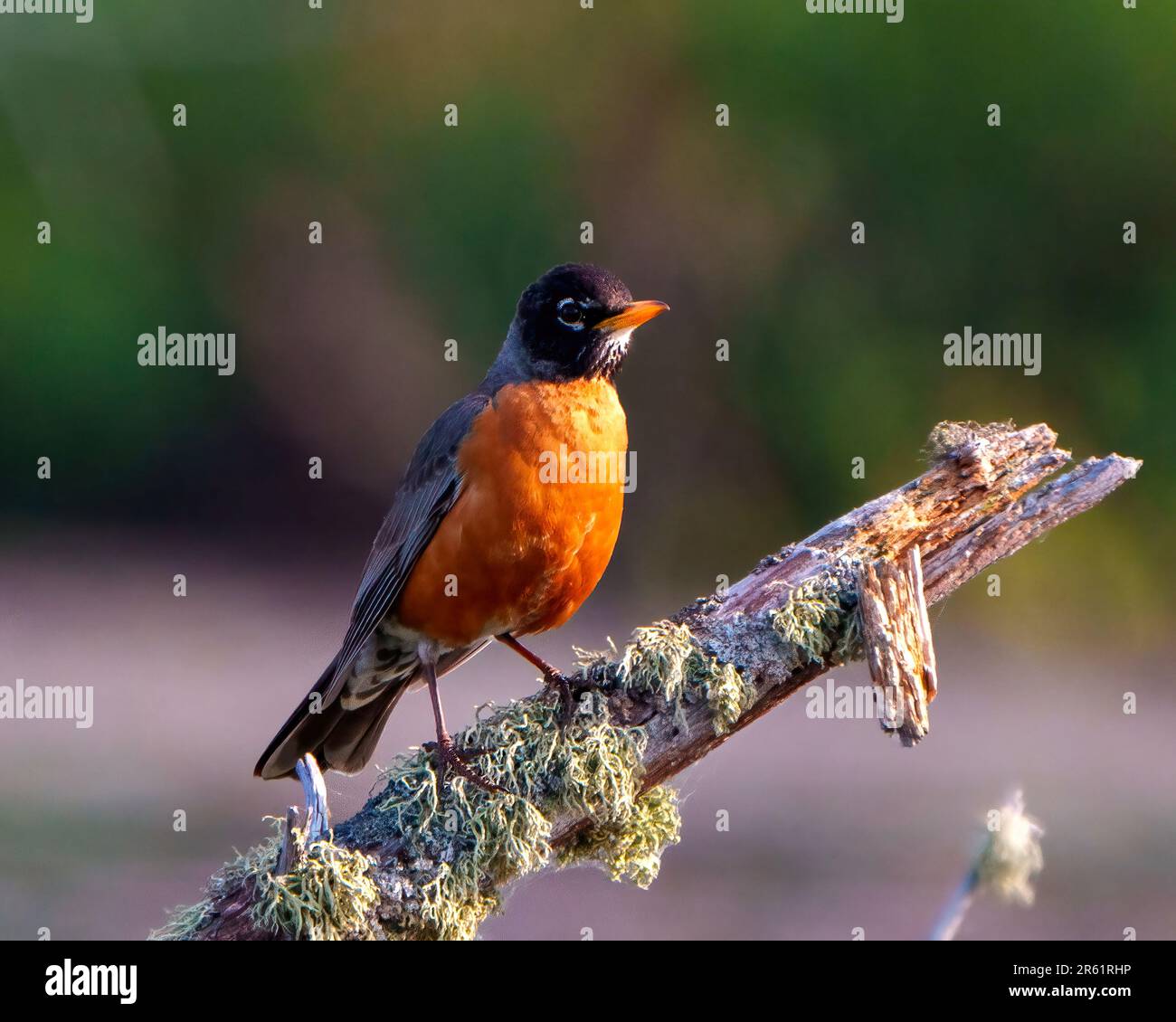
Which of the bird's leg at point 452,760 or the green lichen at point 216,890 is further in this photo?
the bird's leg at point 452,760

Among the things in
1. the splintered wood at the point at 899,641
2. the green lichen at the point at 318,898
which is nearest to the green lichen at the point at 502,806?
the green lichen at the point at 318,898

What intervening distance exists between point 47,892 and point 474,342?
661cm

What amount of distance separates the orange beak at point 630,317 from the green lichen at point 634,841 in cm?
200

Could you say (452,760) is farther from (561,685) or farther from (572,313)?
(572,313)

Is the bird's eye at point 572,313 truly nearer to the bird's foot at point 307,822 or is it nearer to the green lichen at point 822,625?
the green lichen at point 822,625

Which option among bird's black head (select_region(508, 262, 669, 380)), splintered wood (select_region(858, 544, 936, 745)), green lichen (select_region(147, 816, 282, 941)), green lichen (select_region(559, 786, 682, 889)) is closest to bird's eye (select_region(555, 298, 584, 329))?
bird's black head (select_region(508, 262, 669, 380))

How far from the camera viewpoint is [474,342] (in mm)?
13570

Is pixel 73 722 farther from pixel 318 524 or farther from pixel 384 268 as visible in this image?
pixel 384 268

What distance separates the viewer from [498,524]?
16.4 ft

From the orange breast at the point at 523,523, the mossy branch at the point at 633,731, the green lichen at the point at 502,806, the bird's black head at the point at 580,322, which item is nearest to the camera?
the mossy branch at the point at 633,731

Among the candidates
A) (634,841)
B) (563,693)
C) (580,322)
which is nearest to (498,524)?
(580,322)

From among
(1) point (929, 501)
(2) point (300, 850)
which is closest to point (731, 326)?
(1) point (929, 501)

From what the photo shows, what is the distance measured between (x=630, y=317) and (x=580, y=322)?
0.21 metres

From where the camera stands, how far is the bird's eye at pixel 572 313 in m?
5.35
